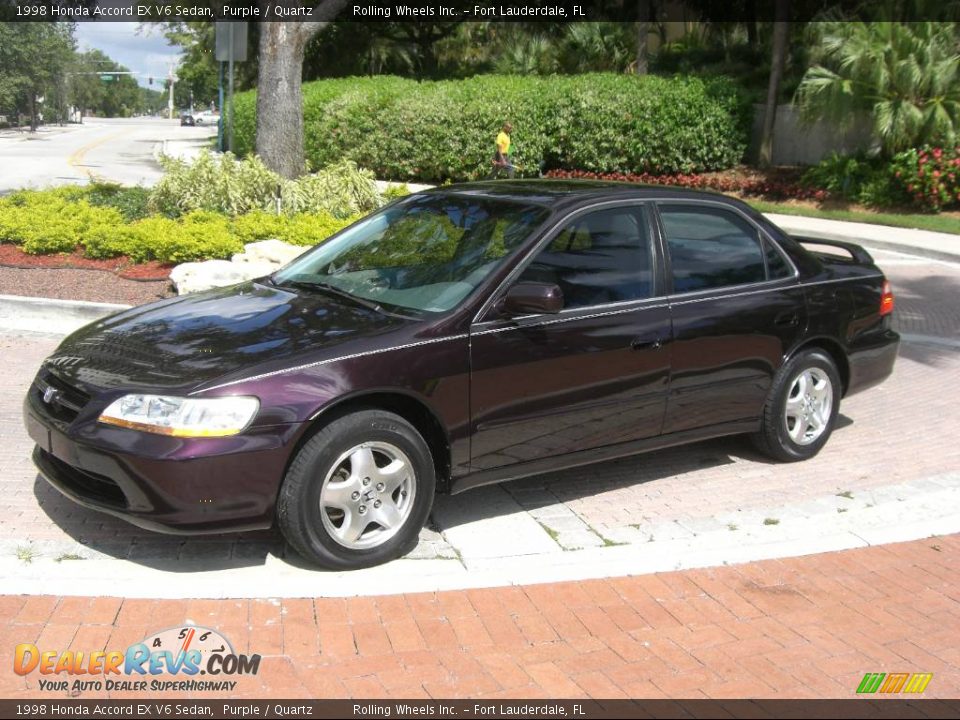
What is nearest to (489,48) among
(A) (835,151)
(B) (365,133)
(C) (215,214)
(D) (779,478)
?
(B) (365,133)

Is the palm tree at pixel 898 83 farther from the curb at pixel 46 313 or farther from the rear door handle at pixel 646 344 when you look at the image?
the rear door handle at pixel 646 344

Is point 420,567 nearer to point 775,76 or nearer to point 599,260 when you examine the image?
point 599,260

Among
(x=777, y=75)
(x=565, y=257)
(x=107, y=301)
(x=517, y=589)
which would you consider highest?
(x=777, y=75)

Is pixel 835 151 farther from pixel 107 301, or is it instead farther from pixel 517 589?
pixel 517 589

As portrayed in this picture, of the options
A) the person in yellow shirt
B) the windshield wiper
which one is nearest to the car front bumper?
the windshield wiper

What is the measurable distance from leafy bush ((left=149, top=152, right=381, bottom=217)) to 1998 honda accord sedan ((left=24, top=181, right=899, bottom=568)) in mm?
6661

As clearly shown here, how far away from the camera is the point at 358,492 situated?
4562 mm

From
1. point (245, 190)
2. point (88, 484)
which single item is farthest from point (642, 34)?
point (88, 484)

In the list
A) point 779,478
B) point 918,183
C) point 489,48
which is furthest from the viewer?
point 489,48

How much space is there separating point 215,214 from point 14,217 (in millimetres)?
2079

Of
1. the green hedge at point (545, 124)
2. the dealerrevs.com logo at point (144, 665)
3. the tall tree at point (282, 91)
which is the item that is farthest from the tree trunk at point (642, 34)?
the dealerrevs.com logo at point (144, 665)

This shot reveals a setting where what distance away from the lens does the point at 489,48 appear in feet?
122

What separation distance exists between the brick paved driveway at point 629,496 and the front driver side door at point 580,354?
0.41 metres

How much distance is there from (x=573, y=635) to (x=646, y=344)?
5.62 ft
